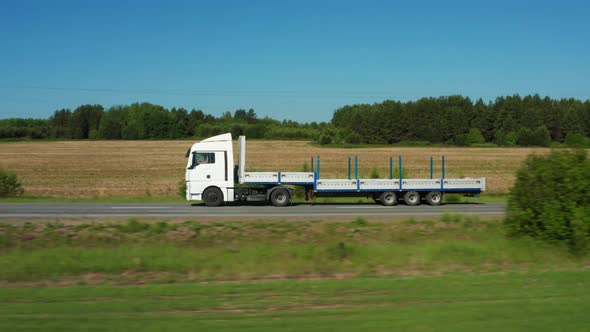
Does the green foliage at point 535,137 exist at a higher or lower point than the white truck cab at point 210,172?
higher

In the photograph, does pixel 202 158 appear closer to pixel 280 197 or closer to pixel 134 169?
pixel 280 197

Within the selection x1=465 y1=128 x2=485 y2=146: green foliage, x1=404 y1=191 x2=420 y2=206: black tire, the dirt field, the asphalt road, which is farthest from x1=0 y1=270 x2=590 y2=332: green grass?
x1=465 y1=128 x2=485 y2=146: green foliage

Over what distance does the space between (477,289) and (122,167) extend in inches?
2103

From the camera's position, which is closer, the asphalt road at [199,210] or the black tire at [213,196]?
the asphalt road at [199,210]

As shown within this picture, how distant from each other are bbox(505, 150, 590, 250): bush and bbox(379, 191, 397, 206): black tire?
43.4 ft

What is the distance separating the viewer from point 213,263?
36.0 feet

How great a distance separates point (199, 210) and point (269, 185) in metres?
4.07

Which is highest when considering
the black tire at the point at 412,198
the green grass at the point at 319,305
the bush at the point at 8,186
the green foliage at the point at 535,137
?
the green foliage at the point at 535,137

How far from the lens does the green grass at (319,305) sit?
668 centimetres

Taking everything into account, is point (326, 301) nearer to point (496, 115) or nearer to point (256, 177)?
point (256, 177)

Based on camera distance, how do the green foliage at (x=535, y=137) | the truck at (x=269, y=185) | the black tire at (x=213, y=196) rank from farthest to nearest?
the green foliage at (x=535, y=137) < the truck at (x=269, y=185) < the black tire at (x=213, y=196)

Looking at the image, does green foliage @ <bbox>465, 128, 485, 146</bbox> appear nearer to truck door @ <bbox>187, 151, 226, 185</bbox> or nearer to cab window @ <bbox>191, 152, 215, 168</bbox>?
truck door @ <bbox>187, 151, 226, 185</bbox>

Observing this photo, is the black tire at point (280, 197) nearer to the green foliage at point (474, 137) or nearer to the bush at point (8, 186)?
the bush at point (8, 186)

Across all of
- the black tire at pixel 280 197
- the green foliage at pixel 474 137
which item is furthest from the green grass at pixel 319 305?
the green foliage at pixel 474 137
